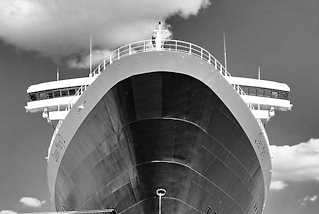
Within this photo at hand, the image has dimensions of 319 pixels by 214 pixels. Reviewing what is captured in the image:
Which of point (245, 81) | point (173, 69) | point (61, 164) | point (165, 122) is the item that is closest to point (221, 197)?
point (165, 122)

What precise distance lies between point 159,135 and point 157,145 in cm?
35

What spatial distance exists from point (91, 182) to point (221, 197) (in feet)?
16.1

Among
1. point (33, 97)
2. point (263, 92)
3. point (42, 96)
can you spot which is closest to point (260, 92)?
point (263, 92)

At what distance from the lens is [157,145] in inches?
712

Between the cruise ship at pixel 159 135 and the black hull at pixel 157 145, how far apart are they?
0.11 feet

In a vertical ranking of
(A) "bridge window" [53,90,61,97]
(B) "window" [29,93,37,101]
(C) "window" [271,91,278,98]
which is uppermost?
(B) "window" [29,93,37,101]

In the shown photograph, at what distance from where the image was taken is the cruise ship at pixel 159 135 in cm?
1794

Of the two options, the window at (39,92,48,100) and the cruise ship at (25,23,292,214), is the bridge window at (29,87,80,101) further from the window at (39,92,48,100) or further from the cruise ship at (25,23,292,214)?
the cruise ship at (25,23,292,214)

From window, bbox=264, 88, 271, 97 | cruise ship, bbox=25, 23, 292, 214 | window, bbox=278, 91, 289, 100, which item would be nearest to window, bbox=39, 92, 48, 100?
cruise ship, bbox=25, 23, 292, 214

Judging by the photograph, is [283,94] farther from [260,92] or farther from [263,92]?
[260,92]

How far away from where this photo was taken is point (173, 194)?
18.2 meters

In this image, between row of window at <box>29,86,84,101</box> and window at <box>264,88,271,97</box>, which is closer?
row of window at <box>29,86,84,101</box>

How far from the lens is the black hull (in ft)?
59.0

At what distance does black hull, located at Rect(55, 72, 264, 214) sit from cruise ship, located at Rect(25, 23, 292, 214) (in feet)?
0.11
